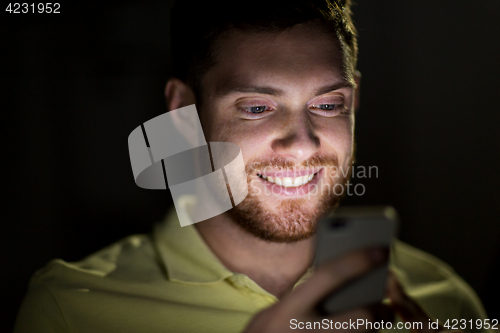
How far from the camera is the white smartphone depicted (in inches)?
26.0

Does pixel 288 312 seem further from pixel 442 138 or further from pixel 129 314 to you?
pixel 442 138

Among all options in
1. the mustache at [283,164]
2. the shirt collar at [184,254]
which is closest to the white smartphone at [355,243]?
the mustache at [283,164]

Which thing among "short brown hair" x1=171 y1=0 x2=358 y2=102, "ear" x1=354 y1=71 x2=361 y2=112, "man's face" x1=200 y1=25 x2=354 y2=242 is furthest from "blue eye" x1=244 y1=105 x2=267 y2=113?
"ear" x1=354 y1=71 x2=361 y2=112

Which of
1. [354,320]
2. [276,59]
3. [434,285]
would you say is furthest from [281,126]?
[434,285]

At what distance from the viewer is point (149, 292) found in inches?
33.4

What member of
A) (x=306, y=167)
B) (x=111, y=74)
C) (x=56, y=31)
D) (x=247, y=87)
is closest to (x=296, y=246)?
(x=306, y=167)

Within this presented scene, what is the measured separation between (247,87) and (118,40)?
0.38m

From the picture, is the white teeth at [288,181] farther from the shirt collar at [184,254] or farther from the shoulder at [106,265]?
the shoulder at [106,265]

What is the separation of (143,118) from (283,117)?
1.19ft

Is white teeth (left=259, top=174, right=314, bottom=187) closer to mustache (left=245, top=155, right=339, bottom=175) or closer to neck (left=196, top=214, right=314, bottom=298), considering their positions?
mustache (left=245, top=155, right=339, bottom=175)

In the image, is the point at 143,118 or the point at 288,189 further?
the point at 143,118

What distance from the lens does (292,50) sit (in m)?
0.79

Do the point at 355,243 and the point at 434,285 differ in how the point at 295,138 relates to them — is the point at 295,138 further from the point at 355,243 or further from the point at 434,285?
the point at 434,285

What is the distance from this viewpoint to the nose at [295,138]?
31.0 inches
